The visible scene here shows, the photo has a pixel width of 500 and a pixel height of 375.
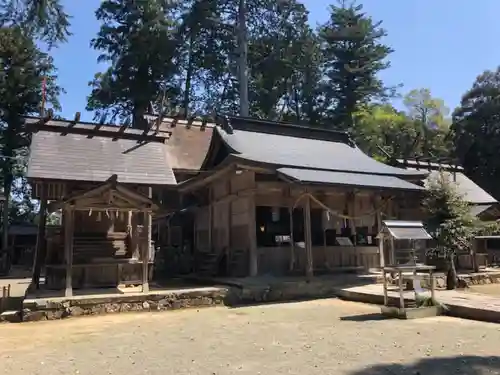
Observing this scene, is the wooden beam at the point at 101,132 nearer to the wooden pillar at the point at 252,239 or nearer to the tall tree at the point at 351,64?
the wooden pillar at the point at 252,239

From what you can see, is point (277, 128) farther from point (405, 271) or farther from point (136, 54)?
point (136, 54)

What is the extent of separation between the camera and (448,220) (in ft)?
37.7

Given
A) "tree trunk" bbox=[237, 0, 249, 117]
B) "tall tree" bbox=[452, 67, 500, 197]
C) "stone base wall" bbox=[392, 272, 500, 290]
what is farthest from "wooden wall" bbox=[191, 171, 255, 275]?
"tall tree" bbox=[452, 67, 500, 197]

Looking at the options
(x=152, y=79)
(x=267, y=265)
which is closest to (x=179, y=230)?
(x=267, y=265)

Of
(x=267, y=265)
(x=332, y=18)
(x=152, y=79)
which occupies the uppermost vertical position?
(x=332, y=18)

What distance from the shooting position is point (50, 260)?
1217cm

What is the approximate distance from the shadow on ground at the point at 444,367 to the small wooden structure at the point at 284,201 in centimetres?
674

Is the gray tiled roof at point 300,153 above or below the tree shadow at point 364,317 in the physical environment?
above

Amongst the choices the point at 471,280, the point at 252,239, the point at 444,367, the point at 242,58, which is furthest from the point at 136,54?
the point at 444,367

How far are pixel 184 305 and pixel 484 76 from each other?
31516mm

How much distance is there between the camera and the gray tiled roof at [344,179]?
39.7 ft

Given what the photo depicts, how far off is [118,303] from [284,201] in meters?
5.90

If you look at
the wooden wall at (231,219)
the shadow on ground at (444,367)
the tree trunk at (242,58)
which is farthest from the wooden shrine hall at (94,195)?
the tree trunk at (242,58)

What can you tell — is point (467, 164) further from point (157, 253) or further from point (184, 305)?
point (184, 305)
